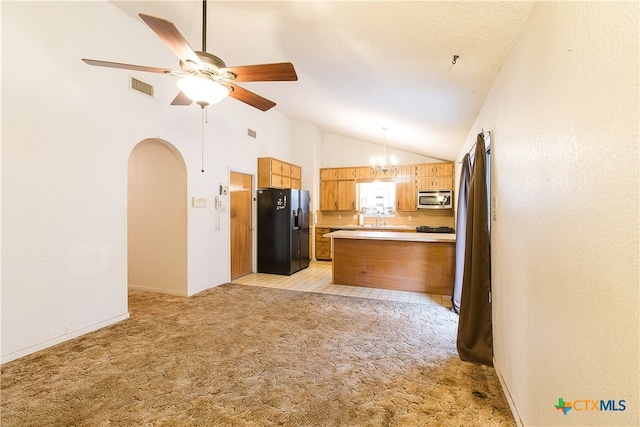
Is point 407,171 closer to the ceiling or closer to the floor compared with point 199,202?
closer to the ceiling

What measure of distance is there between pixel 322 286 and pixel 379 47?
358 cm

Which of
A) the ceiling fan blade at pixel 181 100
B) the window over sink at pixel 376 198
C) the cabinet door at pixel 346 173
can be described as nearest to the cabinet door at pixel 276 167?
the cabinet door at pixel 346 173

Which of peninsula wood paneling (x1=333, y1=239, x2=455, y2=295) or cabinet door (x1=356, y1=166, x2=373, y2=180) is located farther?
cabinet door (x1=356, y1=166, x2=373, y2=180)

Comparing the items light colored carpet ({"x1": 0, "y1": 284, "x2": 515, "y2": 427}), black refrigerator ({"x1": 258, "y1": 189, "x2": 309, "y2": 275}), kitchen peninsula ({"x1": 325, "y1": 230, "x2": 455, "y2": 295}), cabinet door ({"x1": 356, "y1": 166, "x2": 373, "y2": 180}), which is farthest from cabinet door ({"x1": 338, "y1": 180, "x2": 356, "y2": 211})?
light colored carpet ({"x1": 0, "y1": 284, "x2": 515, "y2": 427})

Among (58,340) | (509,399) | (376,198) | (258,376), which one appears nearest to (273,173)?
(376,198)

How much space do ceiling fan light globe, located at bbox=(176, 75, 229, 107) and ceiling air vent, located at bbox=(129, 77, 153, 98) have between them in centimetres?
183

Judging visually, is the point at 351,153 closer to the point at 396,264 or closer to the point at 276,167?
the point at 276,167

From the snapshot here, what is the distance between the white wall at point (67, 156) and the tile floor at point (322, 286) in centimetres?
225

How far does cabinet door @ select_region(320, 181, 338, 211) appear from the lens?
7270mm

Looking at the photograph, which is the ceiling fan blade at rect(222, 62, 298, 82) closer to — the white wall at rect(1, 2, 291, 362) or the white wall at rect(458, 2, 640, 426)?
the white wall at rect(458, 2, 640, 426)

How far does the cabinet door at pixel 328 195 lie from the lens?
23.9ft

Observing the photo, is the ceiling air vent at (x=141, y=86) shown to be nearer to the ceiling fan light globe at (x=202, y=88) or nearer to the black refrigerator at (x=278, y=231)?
the ceiling fan light globe at (x=202, y=88)

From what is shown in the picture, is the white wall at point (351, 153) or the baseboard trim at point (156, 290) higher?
the white wall at point (351, 153)

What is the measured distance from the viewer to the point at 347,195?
7.16 m
